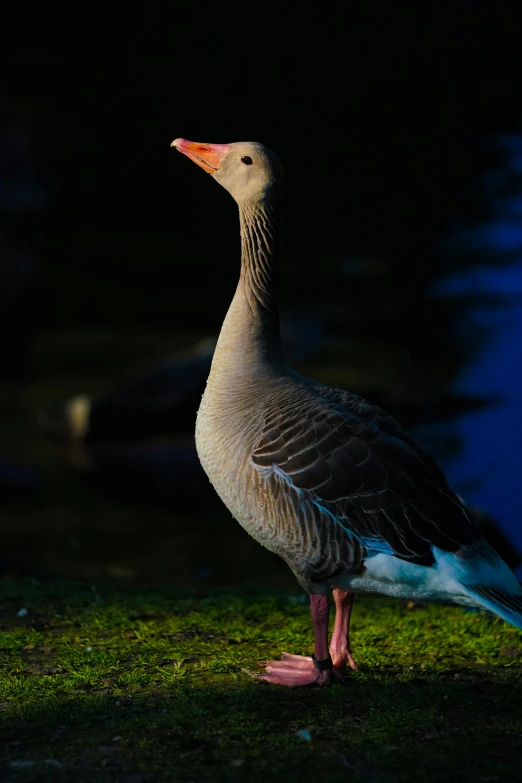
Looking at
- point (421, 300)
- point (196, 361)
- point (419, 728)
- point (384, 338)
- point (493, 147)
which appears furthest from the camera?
point (493, 147)

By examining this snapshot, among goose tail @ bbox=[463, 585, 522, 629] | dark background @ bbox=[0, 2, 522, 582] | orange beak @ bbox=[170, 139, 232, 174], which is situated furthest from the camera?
dark background @ bbox=[0, 2, 522, 582]

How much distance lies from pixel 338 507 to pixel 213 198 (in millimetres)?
20170

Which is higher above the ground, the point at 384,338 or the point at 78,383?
the point at 384,338

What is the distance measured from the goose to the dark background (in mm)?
4344

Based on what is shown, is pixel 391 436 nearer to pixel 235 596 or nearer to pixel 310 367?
pixel 235 596

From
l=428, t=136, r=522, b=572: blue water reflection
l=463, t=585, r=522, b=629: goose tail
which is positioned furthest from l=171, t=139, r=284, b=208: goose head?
l=428, t=136, r=522, b=572: blue water reflection

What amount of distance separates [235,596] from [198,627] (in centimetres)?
100

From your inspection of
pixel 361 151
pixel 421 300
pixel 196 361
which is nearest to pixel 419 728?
pixel 196 361

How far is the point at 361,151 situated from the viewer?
26906 millimetres

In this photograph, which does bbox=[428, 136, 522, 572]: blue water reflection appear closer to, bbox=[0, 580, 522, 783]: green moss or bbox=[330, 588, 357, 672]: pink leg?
bbox=[0, 580, 522, 783]: green moss

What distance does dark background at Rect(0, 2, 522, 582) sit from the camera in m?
13.6

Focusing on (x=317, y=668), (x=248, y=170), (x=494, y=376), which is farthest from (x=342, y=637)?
(x=494, y=376)

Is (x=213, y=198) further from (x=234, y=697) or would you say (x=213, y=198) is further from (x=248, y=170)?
(x=234, y=697)

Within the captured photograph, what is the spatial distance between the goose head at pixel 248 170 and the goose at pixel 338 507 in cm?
108
